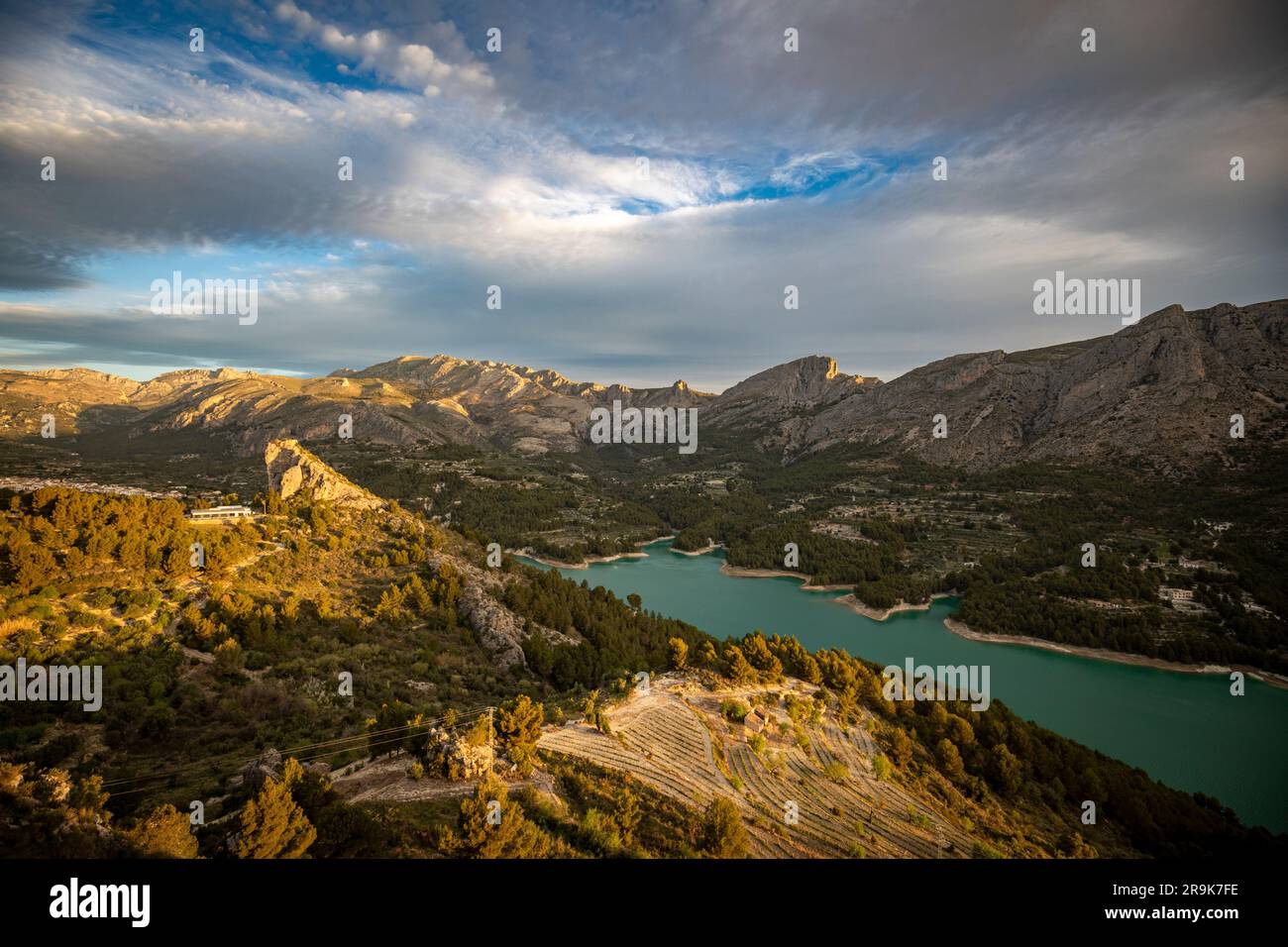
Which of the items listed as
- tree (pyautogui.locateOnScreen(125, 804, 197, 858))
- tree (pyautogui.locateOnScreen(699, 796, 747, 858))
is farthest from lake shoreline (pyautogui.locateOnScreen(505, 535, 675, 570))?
tree (pyautogui.locateOnScreen(125, 804, 197, 858))

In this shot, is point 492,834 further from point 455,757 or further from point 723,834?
point 723,834

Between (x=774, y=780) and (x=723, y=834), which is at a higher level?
(x=723, y=834)

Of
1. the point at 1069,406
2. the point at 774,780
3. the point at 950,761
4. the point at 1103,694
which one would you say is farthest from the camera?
the point at 1069,406

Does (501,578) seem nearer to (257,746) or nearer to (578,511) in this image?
(257,746)

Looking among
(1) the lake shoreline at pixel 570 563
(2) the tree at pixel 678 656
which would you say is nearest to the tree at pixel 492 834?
(2) the tree at pixel 678 656

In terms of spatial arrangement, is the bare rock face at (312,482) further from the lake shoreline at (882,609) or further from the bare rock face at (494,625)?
the lake shoreline at (882,609)

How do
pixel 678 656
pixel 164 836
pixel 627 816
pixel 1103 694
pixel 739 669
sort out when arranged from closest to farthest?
1. pixel 164 836
2. pixel 627 816
3. pixel 739 669
4. pixel 678 656
5. pixel 1103 694

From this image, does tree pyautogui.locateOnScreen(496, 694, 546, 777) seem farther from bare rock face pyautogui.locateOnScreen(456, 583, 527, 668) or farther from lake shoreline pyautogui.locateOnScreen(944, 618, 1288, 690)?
lake shoreline pyautogui.locateOnScreen(944, 618, 1288, 690)

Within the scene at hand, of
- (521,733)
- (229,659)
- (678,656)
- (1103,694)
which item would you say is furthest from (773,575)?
(229,659)
